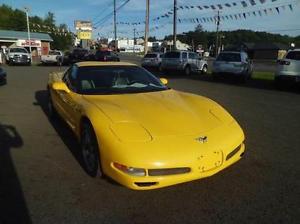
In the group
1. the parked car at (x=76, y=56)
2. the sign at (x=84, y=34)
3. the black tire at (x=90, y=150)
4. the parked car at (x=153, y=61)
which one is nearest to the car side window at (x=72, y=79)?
the black tire at (x=90, y=150)

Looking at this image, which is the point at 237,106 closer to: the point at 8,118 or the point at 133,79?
the point at 133,79

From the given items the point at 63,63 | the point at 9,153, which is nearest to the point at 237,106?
the point at 9,153

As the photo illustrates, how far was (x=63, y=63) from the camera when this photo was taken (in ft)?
121

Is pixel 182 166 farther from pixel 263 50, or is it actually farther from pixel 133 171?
pixel 263 50

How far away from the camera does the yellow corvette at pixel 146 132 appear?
371cm

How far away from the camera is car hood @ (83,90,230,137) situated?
4.16 meters

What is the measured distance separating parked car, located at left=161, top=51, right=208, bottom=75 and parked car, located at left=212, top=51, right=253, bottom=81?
14.7 feet

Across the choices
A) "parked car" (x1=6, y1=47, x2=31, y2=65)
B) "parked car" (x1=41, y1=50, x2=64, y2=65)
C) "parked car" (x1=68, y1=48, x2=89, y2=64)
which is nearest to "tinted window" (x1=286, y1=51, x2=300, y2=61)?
"parked car" (x1=41, y1=50, x2=64, y2=65)

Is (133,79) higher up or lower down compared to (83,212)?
higher up

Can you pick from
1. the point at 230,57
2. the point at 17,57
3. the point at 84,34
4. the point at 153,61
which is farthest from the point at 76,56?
the point at 84,34

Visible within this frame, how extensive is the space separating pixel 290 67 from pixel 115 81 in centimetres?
1010

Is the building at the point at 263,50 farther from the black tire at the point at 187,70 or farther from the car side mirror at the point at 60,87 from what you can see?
the car side mirror at the point at 60,87

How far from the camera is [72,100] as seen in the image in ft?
17.7

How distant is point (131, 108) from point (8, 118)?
443cm
